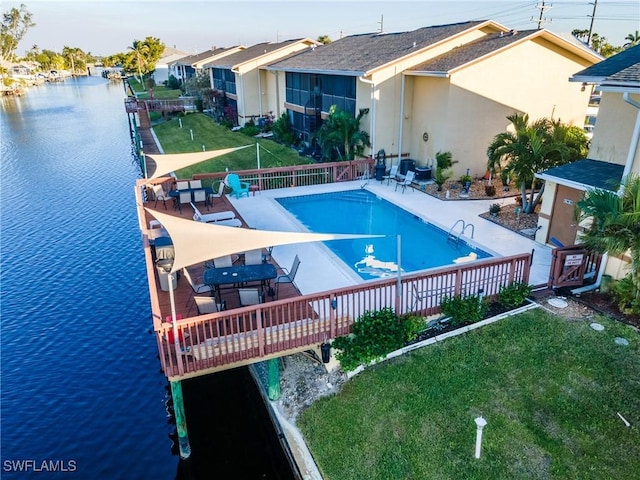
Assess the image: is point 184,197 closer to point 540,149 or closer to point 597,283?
point 540,149

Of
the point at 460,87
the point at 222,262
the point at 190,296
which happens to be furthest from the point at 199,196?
the point at 460,87

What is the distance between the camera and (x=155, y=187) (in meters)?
18.1

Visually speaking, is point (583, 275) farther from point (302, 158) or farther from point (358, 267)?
point (302, 158)

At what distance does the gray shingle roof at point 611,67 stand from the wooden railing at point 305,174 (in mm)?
10404

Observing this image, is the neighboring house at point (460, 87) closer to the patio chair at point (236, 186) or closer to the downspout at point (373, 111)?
the downspout at point (373, 111)

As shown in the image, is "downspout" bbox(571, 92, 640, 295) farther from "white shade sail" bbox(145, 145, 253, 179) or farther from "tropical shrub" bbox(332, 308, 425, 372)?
"white shade sail" bbox(145, 145, 253, 179)

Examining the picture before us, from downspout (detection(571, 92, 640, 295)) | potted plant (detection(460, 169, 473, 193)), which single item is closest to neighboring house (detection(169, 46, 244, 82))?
potted plant (detection(460, 169, 473, 193))

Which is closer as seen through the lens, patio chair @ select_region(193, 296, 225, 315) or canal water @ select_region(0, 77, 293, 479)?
patio chair @ select_region(193, 296, 225, 315)

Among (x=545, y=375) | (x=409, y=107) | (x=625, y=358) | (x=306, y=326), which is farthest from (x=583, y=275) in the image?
(x=409, y=107)

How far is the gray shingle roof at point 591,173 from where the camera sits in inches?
484

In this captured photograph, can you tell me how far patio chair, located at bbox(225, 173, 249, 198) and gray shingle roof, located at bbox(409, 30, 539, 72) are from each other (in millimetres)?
9731

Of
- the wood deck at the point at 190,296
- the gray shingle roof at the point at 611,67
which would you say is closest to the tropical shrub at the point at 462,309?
the wood deck at the point at 190,296

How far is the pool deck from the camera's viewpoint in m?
12.4

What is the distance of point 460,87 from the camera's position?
2022 cm
